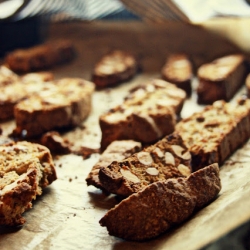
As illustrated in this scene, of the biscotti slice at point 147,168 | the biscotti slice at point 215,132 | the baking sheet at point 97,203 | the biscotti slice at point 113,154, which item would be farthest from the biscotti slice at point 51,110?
the biscotti slice at point 147,168

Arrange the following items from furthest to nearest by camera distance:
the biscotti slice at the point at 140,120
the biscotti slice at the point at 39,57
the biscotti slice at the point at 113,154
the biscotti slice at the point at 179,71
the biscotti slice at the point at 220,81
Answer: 1. the biscotti slice at the point at 39,57
2. the biscotti slice at the point at 179,71
3. the biscotti slice at the point at 220,81
4. the biscotti slice at the point at 140,120
5. the biscotti slice at the point at 113,154

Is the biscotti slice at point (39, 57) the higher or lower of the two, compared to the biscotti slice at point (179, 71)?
higher

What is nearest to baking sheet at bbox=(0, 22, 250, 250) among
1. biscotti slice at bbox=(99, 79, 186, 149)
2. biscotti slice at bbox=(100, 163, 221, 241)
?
biscotti slice at bbox=(100, 163, 221, 241)

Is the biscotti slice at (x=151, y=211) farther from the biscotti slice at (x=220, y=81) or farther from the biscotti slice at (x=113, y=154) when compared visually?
the biscotti slice at (x=220, y=81)

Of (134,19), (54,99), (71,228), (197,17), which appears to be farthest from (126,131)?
(134,19)

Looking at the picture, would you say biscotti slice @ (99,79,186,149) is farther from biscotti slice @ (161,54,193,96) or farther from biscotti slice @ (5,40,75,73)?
biscotti slice @ (5,40,75,73)

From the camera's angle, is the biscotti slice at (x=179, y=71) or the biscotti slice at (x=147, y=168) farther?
the biscotti slice at (x=179, y=71)
